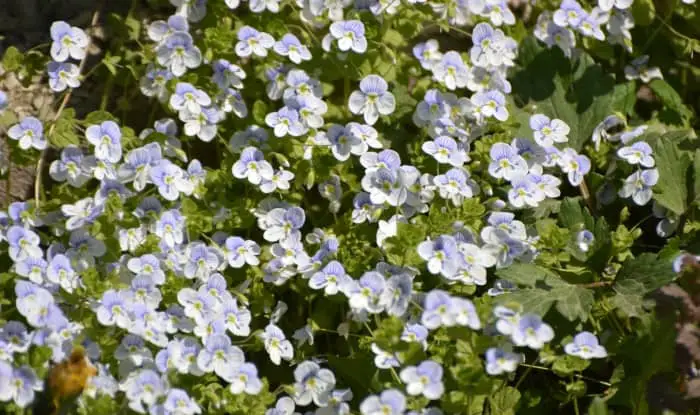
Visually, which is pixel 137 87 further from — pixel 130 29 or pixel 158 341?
pixel 158 341

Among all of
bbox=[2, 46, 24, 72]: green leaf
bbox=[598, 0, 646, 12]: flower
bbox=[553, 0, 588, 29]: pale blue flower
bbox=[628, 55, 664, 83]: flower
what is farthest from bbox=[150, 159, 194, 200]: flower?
bbox=[628, 55, 664, 83]: flower

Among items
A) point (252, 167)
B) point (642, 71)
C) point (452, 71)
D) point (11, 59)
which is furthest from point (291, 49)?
point (642, 71)

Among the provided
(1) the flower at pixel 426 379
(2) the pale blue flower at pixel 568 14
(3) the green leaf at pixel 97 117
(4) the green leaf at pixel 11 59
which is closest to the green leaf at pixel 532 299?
(1) the flower at pixel 426 379

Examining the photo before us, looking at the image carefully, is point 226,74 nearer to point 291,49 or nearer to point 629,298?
point 291,49

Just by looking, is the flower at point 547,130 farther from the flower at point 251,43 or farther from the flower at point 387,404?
the flower at point 387,404

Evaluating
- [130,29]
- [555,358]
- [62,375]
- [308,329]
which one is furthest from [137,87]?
[555,358]
